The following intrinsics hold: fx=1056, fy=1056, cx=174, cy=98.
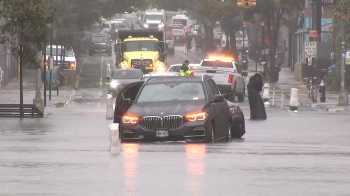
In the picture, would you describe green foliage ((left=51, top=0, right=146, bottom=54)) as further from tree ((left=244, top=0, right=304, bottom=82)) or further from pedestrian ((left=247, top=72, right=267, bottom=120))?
pedestrian ((left=247, top=72, right=267, bottom=120))

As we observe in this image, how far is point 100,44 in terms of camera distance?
293 ft

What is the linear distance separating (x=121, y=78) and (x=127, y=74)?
53cm

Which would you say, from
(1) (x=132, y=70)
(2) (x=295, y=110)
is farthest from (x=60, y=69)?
(2) (x=295, y=110)

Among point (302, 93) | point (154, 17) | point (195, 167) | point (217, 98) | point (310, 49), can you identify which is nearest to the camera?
point (195, 167)

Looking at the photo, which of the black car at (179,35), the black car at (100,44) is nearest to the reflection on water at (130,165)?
the black car at (100,44)

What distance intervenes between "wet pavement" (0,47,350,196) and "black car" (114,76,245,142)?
386 mm

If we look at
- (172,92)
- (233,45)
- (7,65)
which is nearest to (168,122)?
(172,92)

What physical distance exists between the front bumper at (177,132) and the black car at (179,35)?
9233cm

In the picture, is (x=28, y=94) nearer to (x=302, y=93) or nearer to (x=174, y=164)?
(x=302, y=93)

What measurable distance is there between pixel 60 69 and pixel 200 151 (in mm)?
41910

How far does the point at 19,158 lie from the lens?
18.6 m

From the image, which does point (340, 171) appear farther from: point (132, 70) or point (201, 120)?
point (132, 70)

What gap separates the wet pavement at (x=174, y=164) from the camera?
14250 millimetres

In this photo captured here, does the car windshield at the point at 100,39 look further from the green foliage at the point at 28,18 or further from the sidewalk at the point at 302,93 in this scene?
the green foliage at the point at 28,18
